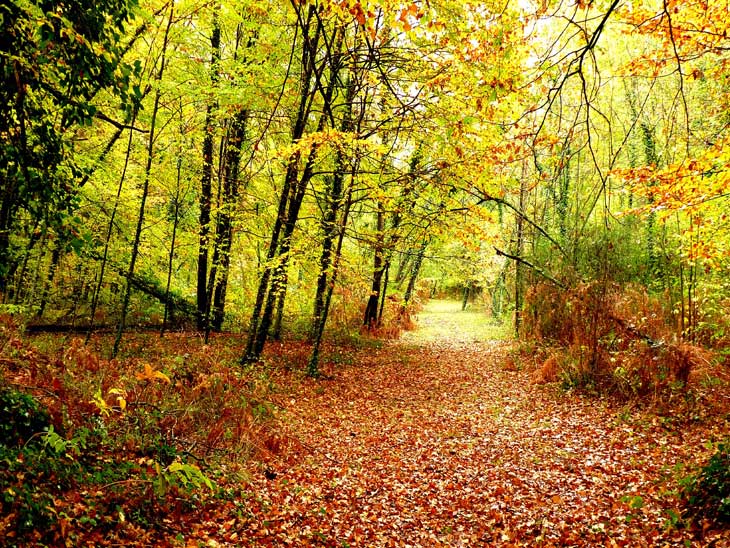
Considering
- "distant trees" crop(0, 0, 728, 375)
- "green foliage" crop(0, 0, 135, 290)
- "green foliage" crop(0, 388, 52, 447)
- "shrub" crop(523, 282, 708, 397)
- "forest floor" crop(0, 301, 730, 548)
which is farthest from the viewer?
"shrub" crop(523, 282, 708, 397)

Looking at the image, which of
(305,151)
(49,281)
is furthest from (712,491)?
(49,281)

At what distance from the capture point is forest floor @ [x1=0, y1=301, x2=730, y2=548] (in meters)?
4.56

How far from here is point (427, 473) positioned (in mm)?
6711

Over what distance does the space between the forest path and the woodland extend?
49 mm

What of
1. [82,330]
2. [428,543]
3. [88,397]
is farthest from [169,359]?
[428,543]

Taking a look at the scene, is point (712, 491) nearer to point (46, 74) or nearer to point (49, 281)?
point (46, 74)

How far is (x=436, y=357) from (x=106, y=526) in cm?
1145

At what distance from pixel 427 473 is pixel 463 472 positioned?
21.3 inches

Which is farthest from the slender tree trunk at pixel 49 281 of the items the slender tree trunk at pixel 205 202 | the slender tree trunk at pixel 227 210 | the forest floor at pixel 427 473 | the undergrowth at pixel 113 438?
the slender tree trunk at pixel 227 210

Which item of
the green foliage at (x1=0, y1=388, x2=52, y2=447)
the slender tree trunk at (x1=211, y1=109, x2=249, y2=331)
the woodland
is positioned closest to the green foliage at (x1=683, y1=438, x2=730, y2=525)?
the woodland

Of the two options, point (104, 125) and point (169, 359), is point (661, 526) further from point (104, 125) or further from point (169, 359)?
point (104, 125)

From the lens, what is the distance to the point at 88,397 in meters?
5.75

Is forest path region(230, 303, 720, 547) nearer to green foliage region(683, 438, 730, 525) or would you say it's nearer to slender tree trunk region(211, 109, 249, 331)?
green foliage region(683, 438, 730, 525)

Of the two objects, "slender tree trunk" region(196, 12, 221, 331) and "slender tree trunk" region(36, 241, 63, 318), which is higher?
"slender tree trunk" region(196, 12, 221, 331)
